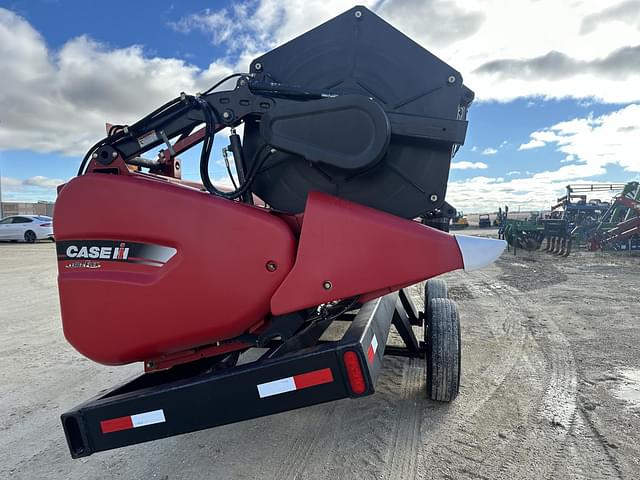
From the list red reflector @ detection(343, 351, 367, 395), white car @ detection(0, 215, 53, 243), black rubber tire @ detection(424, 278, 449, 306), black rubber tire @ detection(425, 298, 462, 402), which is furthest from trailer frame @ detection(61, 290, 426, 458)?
white car @ detection(0, 215, 53, 243)

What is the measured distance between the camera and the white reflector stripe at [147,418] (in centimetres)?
213

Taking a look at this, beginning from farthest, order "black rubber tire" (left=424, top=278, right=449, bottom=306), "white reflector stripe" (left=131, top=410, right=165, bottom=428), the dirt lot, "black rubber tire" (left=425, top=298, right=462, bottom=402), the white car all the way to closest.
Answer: the white car < "black rubber tire" (left=424, top=278, right=449, bottom=306) < "black rubber tire" (left=425, top=298, right=462, bottom=402) < the dirt lot < "white reflector stripe" (left=131, top=410, right=165, bottom=428)

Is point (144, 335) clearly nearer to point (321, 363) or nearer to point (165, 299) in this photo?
point (165, 299)

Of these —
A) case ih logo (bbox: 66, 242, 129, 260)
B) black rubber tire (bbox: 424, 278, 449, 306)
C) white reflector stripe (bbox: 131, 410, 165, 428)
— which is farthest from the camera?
black rubber tire (bbox: 424, 278, 449, 306)

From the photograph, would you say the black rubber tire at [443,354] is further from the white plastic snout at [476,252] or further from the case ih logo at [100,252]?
the case ih logo at [100,252]

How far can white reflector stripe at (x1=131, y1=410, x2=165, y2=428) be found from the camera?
2.13 metres

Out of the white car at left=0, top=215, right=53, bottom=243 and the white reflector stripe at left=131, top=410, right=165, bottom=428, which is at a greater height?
the white reflector stripe at left=131, top=410, right=165, bottom=428

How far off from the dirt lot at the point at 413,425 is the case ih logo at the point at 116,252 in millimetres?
1247

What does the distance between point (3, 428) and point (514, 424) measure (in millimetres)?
3538

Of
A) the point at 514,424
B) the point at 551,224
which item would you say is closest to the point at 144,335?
the point at 514,424

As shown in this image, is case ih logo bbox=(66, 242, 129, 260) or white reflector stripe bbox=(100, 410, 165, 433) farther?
case ih logo bbox=(66, 242, 129, 260)

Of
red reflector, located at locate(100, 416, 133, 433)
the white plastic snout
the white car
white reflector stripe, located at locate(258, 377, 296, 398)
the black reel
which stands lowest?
the white car

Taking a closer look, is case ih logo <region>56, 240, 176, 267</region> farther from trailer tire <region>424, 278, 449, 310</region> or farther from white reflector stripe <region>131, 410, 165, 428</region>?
trailer tire <region>424, 278, 449, 310</region>

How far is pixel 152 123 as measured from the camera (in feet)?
8.29
